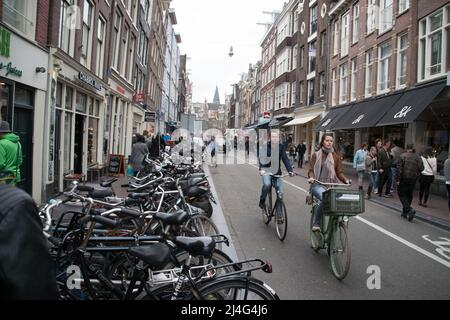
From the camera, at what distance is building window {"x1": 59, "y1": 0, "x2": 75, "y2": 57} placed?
1151 cm

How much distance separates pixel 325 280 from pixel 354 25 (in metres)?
22.4

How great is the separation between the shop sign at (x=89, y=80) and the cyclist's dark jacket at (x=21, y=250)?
12291 millimetres

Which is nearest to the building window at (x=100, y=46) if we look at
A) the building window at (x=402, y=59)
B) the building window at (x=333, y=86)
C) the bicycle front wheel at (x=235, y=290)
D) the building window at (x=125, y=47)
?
the building window at (x=125, y=47)

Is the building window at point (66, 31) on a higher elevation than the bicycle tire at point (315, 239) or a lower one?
higher

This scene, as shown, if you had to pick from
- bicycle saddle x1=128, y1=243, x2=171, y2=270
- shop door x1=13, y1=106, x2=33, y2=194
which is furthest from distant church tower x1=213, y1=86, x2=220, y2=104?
bicycle saddle x1=128, y1=243, x2=171, y2=270

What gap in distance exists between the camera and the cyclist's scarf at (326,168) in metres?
6.34

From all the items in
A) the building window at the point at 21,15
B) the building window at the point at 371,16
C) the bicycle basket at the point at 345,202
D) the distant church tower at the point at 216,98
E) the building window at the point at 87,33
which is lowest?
the bicycle basket at the point at 345,202

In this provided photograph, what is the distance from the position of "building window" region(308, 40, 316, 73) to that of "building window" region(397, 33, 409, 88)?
1413 centimetres

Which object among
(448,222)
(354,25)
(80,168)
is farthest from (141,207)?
(354,25)

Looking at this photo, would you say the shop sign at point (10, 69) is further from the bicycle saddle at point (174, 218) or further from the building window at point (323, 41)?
the building window at point (323, 41)

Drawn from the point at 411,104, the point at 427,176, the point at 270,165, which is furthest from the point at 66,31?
the point at 411,104

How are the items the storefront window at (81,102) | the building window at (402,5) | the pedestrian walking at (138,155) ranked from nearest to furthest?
the pedestrian walking at (138,155), the storefront window at (81,102), the building window at (402,5)

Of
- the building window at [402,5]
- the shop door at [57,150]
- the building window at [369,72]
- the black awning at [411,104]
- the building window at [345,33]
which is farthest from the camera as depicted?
the building window at [345,33]
